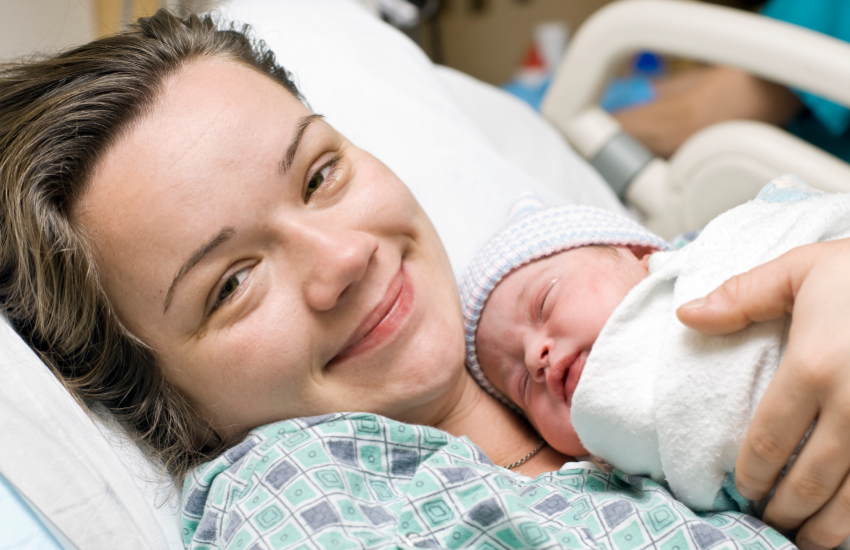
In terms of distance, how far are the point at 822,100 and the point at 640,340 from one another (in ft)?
4.68

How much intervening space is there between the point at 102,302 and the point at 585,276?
71cm

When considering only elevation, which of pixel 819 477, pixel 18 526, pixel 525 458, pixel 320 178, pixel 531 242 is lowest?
pixel 525 458

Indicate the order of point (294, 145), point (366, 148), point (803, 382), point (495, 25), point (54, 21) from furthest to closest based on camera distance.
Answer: point (495, 25), point (366, 148), point (54, 21), point (294, 145), point (803, 382)

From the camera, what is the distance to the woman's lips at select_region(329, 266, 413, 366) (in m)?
0.93

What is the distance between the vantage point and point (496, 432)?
1.13 m

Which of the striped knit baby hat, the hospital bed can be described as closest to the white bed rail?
the hospital bed

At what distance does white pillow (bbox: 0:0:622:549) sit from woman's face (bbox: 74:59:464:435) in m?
0.14

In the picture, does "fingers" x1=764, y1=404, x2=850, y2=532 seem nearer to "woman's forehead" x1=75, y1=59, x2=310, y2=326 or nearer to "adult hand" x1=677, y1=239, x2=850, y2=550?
"adult hand" x1=677, y1=239, x2=850, y2=550

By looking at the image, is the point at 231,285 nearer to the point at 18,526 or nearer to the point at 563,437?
the point at 18,526

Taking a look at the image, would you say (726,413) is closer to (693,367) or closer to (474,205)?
(693,367)

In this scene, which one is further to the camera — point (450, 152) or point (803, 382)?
point (450, 152)

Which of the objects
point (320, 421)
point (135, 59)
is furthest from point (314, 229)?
point (135, 59)

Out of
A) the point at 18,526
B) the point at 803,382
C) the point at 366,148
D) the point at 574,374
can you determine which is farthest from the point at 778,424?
the point at 366,148

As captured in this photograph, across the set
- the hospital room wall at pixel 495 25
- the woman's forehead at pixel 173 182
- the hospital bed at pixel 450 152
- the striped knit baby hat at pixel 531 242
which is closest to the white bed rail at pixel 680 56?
the hospital bed at pixel 450 152
